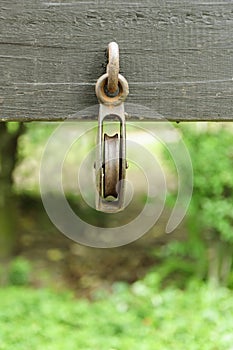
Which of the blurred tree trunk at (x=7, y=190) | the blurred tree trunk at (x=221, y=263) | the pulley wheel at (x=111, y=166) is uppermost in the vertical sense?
the blurred tree trunk at (x=7, y=190)

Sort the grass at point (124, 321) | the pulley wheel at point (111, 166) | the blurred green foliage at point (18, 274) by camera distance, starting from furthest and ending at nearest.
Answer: the blurred green foliage at point (18, 274), the grass at point (124, 321), the pulley wheel at point (111, 166)

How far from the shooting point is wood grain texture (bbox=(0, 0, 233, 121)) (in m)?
1.10

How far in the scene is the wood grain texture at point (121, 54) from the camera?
3.60 feet

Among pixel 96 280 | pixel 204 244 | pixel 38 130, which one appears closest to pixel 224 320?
pixel 204 244

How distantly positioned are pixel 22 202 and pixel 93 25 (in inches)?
212

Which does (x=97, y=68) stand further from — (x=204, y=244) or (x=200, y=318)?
(x=204, y=244)

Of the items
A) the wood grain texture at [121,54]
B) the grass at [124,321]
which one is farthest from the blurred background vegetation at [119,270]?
the wood grain texture at [121,54]

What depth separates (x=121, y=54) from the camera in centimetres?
110

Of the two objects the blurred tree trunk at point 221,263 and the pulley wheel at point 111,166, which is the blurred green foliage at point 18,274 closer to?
the blurred tree trunk at point 221,263

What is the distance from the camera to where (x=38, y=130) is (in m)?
5.13

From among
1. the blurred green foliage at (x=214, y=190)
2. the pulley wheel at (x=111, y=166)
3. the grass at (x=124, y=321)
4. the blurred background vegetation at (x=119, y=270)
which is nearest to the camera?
the pulley wheel at (x=111, y=166)

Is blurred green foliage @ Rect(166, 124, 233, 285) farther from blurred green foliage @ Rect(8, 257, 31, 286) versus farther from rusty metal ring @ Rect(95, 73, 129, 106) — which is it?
rusty metal ring @ Rect(95, 73, 129, 106)

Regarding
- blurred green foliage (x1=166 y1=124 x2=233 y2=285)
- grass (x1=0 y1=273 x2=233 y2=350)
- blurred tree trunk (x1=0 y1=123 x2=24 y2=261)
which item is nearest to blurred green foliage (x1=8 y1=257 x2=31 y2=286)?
blurred tree trunk (x1=0 y1=123 x2=24 y2=261)

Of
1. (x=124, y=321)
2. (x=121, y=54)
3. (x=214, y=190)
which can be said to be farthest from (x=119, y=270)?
(x=121, y=54)
